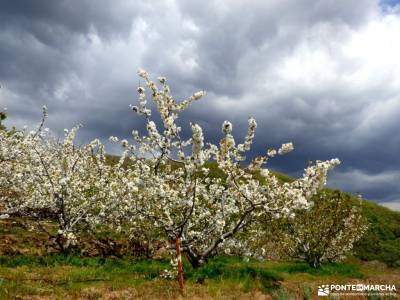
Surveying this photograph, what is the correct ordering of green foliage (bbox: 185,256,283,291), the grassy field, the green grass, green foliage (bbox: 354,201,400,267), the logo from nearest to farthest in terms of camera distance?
the grassy field < the green grass < the logo < green foliage (bbox: 185,256,283,291) < green foliage (bbox: 354,201,400,267)

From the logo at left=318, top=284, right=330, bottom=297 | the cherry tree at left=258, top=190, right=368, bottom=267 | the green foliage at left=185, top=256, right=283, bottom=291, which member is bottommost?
the logo at left=318, top=284, right=330, bottom=297

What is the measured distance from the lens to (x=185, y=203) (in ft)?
53.0

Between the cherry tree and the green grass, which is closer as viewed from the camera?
the green grass

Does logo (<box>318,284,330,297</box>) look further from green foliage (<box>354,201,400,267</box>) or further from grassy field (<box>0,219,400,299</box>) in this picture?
green foliage (<box>354,201,400,267</box>)

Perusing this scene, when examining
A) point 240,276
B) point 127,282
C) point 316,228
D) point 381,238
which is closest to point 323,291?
point 240,276

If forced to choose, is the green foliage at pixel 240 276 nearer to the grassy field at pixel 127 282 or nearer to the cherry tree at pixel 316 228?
the grassy field at pixel 127 282

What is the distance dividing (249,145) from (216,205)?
4.65 metres

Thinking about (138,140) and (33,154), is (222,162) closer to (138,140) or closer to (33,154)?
(138,140)

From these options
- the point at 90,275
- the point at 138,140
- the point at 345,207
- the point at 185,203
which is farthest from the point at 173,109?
the point at 345,207

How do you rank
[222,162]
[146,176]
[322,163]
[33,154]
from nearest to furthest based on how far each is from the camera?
[322,163] < [222,162] < [146,176] < [33,154]

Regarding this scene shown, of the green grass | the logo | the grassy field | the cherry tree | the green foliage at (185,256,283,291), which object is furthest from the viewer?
the cherry tree

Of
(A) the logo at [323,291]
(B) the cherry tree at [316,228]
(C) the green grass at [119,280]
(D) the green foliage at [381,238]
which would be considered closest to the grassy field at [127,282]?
(C) the green grass at [119,280]

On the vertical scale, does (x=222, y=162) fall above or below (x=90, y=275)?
above

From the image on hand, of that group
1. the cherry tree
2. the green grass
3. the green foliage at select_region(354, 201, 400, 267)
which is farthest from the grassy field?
the green foliage at select_region(354, 201, 400, 267)
